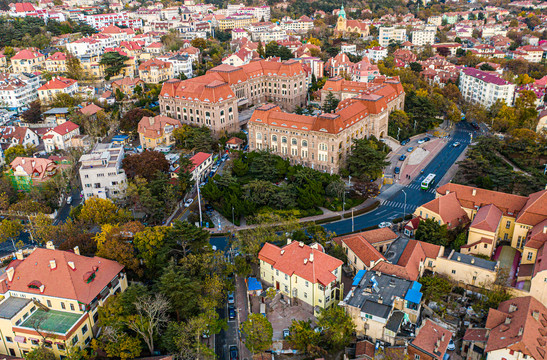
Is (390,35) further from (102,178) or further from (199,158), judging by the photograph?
(102,178)

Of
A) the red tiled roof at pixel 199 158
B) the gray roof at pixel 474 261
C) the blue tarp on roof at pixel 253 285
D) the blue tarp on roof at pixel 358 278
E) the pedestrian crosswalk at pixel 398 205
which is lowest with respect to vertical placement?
the pedestrian crosswalk at pixel 398 205

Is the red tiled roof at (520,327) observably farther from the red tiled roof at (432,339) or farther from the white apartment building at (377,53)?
the white apartment building at (377,53)

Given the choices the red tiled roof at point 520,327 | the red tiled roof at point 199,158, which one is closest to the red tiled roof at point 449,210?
the red tiled roof at point 520,327

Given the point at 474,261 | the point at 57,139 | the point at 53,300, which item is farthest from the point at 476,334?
the point at 57,139

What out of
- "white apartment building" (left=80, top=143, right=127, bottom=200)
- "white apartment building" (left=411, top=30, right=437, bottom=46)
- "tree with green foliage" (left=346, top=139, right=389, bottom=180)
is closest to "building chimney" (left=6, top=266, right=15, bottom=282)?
"white apartment building" (left=80, top=143, right=127, bottom=200)

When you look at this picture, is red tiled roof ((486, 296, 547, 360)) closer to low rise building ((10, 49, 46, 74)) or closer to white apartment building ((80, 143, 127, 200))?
white apartment building ((80, 143, 127, 200))

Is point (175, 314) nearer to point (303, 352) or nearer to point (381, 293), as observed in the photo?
point (303, 352)
